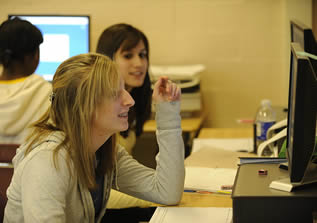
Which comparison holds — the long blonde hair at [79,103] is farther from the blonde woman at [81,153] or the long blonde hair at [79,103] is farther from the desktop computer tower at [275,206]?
the desktop computer tower at [275,206]

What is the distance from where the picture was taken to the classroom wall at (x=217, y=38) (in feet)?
11.3

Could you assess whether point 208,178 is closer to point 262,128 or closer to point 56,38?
point 262,128

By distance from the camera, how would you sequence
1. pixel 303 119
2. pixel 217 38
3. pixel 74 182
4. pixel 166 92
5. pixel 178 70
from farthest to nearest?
pixel 217 38 → pixel 178 70 → pixel 166 92 → pixel 74 182 → pixel 303 119

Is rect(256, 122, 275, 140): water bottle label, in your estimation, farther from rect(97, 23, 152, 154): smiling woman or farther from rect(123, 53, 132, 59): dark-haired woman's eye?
rect(123, 53, 132, 59): dark-haired woman's eye

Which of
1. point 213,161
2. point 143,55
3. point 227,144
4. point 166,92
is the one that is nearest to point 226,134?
point 227,144

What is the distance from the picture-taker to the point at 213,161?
188 centimetres

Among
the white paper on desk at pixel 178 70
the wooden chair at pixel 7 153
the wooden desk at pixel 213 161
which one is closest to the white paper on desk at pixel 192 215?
the wooden desk at pixel 213 161

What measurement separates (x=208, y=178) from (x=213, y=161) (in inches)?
9.6

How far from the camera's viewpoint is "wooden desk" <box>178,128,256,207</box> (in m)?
1.41

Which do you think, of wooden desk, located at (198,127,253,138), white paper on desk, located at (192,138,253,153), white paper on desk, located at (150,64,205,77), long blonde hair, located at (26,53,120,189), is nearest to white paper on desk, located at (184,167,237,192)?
long blonde hair, located at (26,53,120,189)

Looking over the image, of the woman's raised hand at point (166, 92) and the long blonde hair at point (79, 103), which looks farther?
the woman's raised hand at point (166, 92)

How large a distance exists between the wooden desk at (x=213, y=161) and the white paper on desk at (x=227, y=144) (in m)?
0.18

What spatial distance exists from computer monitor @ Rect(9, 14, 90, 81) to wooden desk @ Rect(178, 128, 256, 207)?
1.16 meters

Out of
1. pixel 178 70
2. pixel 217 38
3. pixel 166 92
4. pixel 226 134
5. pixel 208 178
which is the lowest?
pixel 226 134
